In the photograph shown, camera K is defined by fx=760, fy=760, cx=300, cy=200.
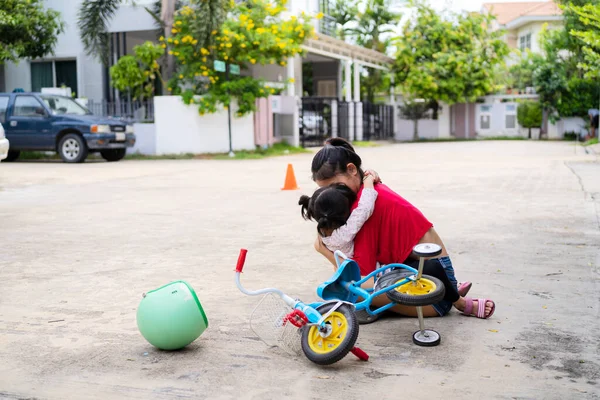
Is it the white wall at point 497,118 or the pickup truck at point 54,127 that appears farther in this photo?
the white wall at point 497,118

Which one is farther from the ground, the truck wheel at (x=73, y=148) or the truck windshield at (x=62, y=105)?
the truck windshield at (x=62, y=105)

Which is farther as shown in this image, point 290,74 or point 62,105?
point 290,74

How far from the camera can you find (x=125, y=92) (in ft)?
76.9

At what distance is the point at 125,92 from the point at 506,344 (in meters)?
21.1

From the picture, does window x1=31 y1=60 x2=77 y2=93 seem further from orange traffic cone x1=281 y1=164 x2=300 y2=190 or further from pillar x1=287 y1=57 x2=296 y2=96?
orange traffic cone x1=281 y1=164 x2=300 y2=190

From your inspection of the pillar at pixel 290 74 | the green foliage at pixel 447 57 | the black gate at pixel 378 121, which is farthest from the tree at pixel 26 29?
the green foliage at pixel 447 57

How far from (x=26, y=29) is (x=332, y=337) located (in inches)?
785

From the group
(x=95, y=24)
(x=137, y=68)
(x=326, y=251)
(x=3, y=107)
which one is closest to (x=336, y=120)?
(x=137, y=68)

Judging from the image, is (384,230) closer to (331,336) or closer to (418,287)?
(418,287)

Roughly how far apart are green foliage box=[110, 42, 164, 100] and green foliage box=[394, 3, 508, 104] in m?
16.7

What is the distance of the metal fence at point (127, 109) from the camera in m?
21.8

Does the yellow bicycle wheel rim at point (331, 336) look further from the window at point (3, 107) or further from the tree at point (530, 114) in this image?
the tree at point (530, 114)

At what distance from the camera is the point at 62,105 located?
1866cm

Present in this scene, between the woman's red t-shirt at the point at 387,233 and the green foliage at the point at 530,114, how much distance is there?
33321 mm
